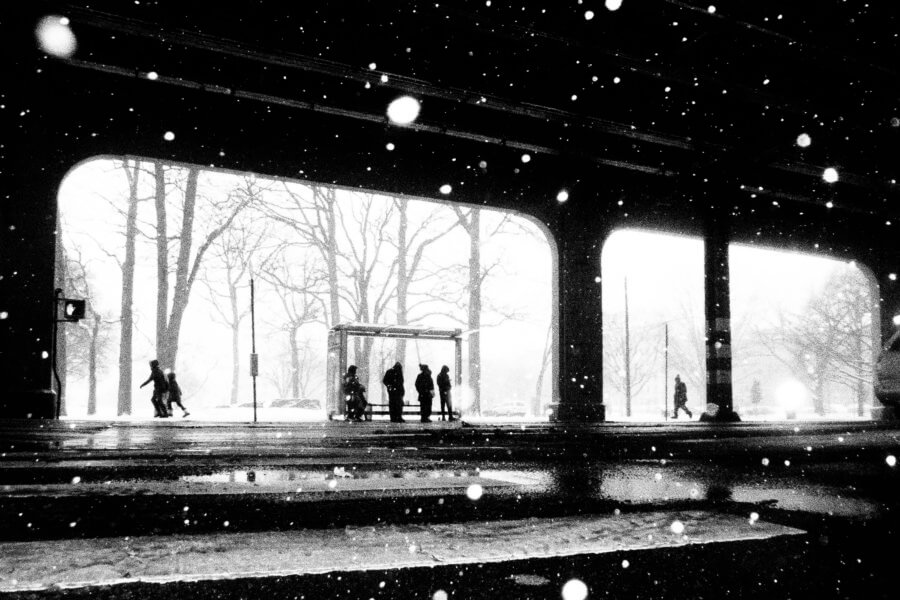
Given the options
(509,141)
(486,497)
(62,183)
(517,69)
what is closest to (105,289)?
(62,183)

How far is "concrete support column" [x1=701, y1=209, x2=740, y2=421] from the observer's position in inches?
669

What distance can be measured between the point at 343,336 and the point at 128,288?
520 inches

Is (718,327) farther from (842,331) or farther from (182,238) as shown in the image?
(842,331)

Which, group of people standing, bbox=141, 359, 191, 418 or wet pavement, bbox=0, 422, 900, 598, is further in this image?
group of people standing, bbox=141, 359, 191, 418

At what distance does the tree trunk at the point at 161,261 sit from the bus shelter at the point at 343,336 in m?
9.93

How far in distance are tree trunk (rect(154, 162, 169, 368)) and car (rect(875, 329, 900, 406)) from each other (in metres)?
22.9

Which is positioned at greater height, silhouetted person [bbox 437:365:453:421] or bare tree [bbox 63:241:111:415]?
bare tree [bbox 63:241:111:415]

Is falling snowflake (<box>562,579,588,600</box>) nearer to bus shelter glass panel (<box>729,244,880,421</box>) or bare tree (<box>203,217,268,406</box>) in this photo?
bare tree (<box>203,217,268,406</box>)

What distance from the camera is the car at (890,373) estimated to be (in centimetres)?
1243

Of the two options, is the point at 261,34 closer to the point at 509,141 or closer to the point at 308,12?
the point at 308,12

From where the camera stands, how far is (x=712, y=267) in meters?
17.3

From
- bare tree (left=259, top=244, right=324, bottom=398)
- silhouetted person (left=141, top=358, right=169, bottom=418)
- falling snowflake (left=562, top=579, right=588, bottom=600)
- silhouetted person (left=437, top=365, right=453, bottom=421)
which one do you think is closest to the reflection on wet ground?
falling snowflake (left=562, top=579, right=588, bottom=600)

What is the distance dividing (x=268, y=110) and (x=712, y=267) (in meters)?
11.3

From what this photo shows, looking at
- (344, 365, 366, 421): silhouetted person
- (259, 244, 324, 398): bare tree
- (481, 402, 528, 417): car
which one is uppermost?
(259, 244, 324, 398): bare tree
